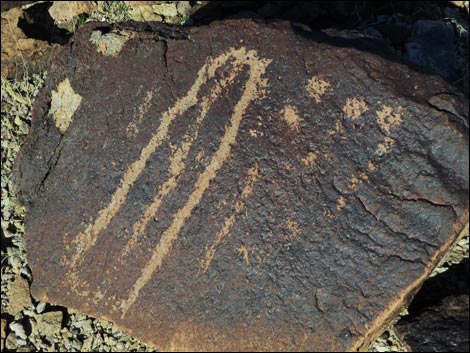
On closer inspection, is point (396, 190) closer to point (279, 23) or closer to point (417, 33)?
point (279, 23)

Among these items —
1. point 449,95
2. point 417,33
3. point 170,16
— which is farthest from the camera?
point 170,16

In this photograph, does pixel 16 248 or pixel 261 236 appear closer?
pixel 261 236

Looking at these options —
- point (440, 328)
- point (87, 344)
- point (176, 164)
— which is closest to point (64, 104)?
point (176, 164)

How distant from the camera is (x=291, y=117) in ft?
6.02

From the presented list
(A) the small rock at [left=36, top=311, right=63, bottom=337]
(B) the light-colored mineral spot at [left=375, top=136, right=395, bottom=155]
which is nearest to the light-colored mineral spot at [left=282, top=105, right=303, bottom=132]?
(B) the light-colored mineral spot at [left=375, top=136, right=395, bottom=155]

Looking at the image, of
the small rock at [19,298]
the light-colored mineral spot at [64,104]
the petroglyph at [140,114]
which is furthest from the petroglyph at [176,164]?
the small rock at [19,298]

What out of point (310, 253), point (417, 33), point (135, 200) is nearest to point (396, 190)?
point (310, 253)

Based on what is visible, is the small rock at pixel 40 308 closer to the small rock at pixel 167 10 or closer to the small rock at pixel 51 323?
the small rock at pixel 51 323

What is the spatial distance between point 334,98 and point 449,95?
0.36 meters

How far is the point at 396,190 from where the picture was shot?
1729 mm

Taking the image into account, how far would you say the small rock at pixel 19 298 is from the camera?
244cm

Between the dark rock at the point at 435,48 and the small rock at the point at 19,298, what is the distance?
193 centimetres

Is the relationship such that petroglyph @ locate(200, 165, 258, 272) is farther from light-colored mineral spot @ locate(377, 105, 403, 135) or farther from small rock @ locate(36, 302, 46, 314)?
small rock @ locate(36, 302, 46, 314)

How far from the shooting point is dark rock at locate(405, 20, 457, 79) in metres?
2.46
